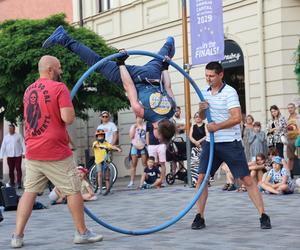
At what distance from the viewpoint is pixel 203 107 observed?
825cm

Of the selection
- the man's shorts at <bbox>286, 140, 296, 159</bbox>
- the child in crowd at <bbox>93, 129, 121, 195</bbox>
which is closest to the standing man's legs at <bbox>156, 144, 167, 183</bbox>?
the child in crowd at <bbox>93, 129, 121, 195</bbox>

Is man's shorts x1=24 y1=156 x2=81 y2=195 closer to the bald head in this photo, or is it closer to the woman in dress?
the bald head

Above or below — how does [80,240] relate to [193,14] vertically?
below

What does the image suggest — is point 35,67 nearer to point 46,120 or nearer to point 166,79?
point 166,79

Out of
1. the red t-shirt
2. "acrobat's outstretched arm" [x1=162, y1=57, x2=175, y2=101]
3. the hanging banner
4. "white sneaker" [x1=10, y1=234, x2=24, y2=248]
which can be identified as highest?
the hanging banner

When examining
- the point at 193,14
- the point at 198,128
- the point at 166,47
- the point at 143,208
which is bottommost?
the point at 143,208

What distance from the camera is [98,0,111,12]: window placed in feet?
84.4

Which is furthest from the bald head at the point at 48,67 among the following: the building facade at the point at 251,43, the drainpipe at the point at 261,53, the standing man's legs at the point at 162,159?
the drainpipe at the point at 261,53

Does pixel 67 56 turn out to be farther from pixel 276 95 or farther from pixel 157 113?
pixel 157 113

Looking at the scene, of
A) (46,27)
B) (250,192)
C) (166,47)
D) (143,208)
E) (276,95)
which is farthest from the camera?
(46,27)

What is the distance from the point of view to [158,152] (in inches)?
613

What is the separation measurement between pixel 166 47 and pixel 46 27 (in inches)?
448

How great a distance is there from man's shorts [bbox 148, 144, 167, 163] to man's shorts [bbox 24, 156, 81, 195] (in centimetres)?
812

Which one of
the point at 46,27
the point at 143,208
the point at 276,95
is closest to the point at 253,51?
the point at 276,95
